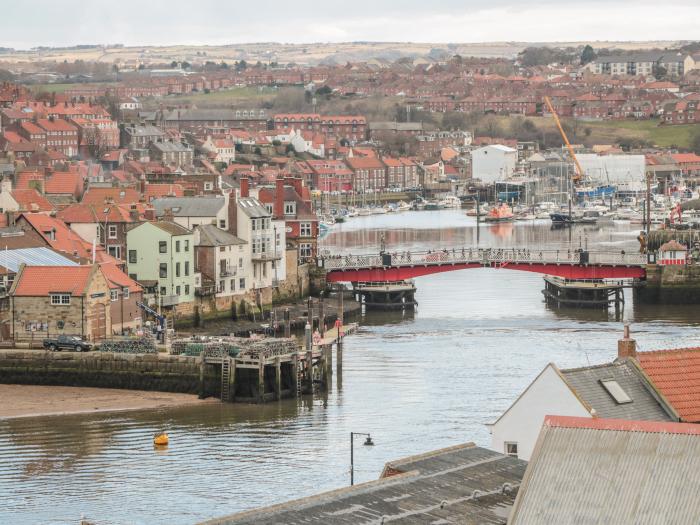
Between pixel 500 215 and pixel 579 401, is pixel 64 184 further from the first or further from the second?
pixel 500 215

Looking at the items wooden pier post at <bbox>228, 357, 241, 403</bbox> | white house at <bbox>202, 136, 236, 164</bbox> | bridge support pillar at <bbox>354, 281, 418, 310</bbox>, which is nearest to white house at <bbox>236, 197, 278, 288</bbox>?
bridge support pillar at <bbox>354, 281, 418, 310</bbox>

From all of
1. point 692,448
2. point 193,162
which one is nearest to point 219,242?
point 692,448

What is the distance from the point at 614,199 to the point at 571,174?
9.10 metres

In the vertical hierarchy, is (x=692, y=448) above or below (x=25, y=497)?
above

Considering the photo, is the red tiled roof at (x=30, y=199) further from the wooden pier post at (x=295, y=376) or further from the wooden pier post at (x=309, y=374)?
the wooden pier post at (x=295, y=376)

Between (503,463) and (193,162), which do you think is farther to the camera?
(193,162)

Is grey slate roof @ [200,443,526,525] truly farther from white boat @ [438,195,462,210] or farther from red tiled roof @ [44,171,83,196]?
white boat @ [438,195,462,210]

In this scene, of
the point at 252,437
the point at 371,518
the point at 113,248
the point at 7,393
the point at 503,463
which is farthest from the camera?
the point at 113,248

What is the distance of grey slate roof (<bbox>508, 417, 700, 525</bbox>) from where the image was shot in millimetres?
23797

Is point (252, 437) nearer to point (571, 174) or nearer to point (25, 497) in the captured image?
point (25, 497)

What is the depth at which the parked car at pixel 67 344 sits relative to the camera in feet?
181

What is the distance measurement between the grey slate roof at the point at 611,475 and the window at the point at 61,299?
111 ft

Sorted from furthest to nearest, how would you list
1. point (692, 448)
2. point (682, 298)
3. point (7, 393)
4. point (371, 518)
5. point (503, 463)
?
point (682, 298), point (7, 393), point (503, 463), point (371, 518), point (692, 448)

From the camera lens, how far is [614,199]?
180 metres
